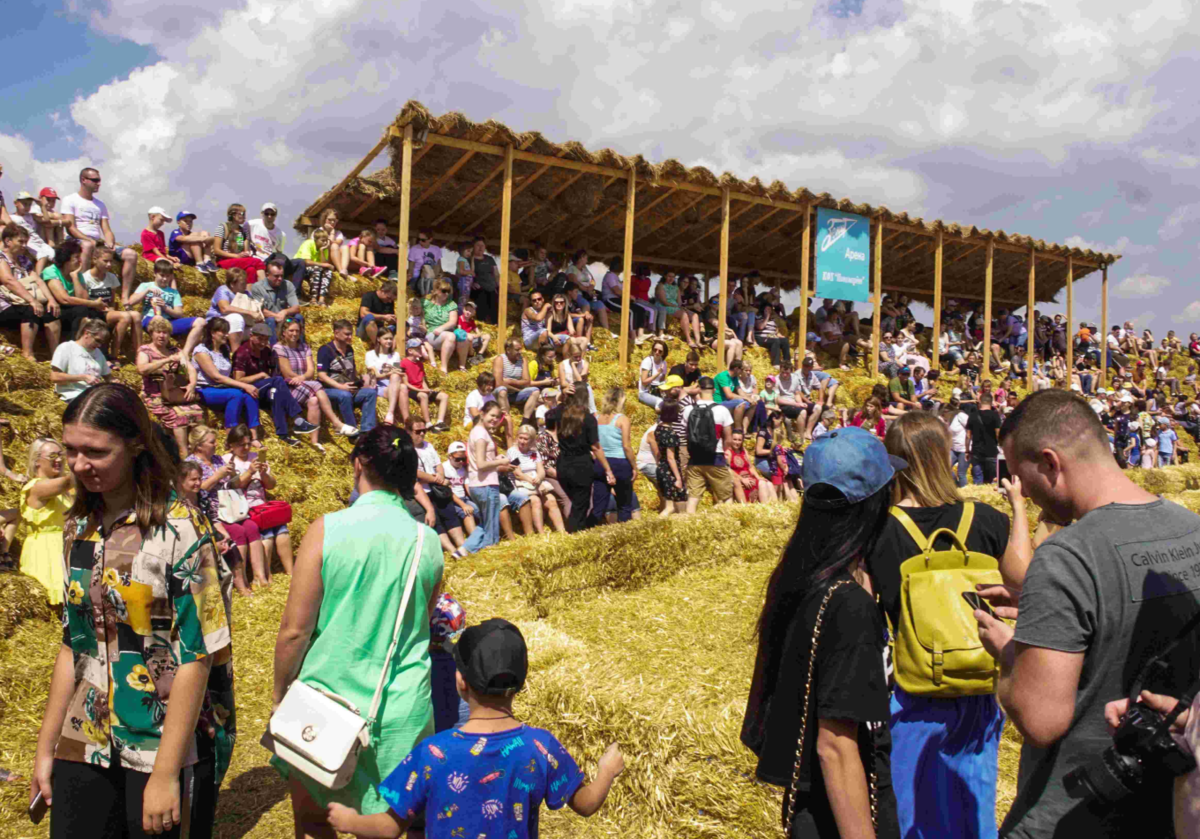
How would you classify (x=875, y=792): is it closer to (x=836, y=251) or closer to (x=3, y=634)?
(x=3, y=634)

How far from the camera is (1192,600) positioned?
178 cm

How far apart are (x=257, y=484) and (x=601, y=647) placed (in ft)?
12.9

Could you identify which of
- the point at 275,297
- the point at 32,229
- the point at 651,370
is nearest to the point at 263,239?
the point at 275,297

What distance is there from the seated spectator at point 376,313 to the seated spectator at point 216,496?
4.68 m

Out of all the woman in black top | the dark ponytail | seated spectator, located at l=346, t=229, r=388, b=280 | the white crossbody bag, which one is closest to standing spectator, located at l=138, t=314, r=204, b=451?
the woman in black top

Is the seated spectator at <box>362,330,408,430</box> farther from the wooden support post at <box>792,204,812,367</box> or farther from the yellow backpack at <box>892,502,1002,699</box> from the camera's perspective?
the wooden support post at <box>792,204,812,367</box>

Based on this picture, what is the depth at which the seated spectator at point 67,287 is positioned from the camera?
9.09 meters

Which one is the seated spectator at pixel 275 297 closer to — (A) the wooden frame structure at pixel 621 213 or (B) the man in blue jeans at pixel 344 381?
(B) the man in blue jeans at pixel 344 381

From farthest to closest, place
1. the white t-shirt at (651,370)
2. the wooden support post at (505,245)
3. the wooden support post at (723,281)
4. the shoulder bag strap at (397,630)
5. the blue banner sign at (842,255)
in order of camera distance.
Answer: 1. the blue banner sign at (842,255)
2. the wooden support post at (723,281)
3. the white t-shirt at (651,370)
4. the wooden support post at (505,245)
5. the shoulder bag strap at (397,630)

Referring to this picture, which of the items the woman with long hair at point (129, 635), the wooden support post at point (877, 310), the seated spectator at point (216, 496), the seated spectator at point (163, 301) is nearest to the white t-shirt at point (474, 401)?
the seated spectator at point (163, 301)

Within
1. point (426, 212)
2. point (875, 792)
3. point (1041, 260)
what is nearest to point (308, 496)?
point (875, 792)

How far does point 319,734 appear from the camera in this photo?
98.7 inches

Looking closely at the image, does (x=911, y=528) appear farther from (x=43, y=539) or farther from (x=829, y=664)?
(x=43, y=539)

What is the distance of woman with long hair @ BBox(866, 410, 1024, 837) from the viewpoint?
2.62 metres
